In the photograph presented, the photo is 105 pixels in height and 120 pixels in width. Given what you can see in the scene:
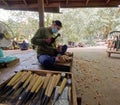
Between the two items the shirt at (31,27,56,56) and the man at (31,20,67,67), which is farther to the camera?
the shirt at (31,27,56,56)

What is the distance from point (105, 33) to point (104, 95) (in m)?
13.4

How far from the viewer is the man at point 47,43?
11.2ft

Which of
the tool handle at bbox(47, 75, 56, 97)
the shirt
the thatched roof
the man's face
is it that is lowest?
the tool handle at bbox(47, 75, 56, 97)

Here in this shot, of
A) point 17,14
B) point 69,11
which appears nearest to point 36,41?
point 17,14

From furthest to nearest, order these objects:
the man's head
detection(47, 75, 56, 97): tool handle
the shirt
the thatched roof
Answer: the thatched roof, the shirt, the man's head, detection(47, 75, 56, 97): tool handle

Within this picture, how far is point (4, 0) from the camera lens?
6.77 meters

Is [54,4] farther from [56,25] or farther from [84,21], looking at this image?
[84,21]

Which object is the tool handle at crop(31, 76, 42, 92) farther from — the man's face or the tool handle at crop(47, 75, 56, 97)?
the man's face

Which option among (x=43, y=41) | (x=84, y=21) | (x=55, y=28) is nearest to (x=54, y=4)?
(x=55, y=28)

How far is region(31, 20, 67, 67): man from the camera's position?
342 centimetres

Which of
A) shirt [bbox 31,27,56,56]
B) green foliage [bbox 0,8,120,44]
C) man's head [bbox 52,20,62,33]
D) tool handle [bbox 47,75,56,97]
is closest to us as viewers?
tool handle [bbox 47,75,56,97]

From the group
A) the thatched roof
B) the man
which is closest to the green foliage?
the thatched roof

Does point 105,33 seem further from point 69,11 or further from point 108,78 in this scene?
point 108,78

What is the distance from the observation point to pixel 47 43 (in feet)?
11.8
